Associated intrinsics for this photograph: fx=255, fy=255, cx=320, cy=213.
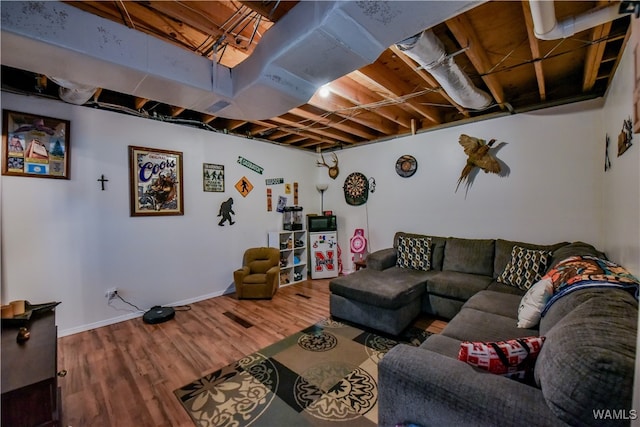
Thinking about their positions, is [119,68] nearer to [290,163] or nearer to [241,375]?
[241,375]

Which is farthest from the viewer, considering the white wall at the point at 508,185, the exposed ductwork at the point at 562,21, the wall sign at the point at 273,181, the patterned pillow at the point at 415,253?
the wall sign at the point at 273,181

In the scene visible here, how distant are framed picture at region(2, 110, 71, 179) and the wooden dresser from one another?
74.2 inches

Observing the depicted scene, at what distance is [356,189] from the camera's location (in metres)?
4.79

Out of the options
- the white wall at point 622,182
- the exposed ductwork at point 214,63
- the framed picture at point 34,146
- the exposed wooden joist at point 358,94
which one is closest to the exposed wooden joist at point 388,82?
the exposed wooden joist at point 358,94

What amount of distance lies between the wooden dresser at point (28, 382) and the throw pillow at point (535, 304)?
274 centimetres

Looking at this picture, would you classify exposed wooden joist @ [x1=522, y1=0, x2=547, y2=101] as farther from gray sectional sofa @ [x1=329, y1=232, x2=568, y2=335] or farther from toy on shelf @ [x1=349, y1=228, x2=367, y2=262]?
toy on shelf @ [x1=349, y1=228, x2=367, y2=262]

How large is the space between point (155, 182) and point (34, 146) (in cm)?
107

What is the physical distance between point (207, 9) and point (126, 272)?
2952 mm

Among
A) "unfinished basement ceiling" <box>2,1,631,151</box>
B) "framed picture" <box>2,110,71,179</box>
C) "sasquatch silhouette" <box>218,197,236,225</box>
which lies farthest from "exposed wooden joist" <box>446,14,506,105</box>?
"framed picture" <box>2,110,71,179</box>

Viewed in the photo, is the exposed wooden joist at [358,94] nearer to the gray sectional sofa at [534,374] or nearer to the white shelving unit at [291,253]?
the gray sectional sofa at [534,374]

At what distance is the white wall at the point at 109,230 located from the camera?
2496 millimetres

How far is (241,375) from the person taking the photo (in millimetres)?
2047

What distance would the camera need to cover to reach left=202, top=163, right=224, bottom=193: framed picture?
12.4 ft

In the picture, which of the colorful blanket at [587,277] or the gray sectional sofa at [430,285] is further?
the gray sectional sofa at [430,285]
